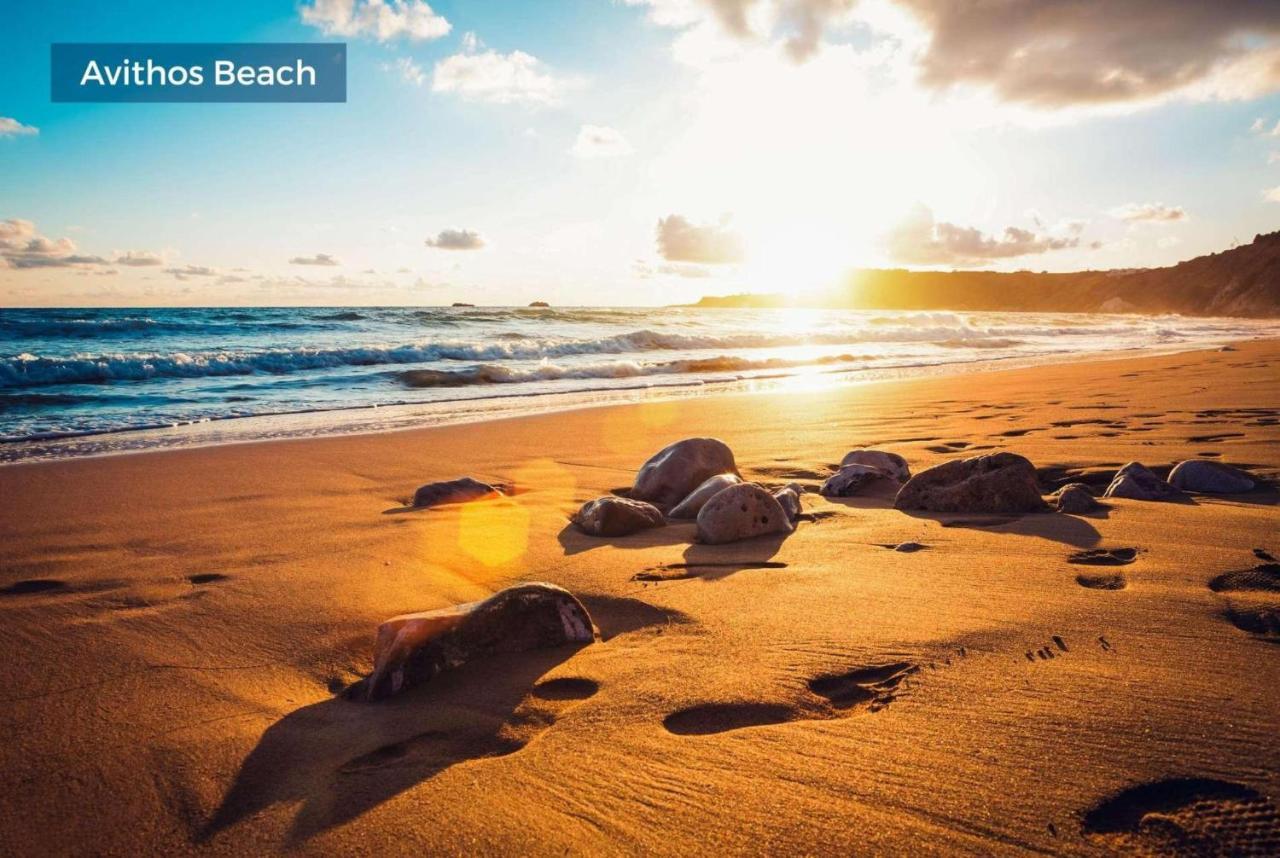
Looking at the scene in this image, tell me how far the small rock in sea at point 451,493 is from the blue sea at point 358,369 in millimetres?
3833

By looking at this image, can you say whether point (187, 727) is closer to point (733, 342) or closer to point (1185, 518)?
point (1185, 518)

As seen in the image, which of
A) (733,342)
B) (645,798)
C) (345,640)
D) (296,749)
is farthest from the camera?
(733,342)

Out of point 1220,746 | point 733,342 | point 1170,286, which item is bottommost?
point 1220,746

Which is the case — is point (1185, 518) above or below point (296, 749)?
above

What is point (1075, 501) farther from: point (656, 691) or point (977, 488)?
point (656, 691)

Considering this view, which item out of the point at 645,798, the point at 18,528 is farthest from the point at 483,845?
the point at 18,528

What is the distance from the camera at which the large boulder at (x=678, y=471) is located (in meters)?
3.98

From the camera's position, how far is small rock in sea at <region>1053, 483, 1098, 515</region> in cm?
319

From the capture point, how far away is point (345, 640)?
2.18 m

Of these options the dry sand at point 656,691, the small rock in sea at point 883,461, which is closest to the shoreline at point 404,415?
the dry sand at point 656,691

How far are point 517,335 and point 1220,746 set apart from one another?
22226mm

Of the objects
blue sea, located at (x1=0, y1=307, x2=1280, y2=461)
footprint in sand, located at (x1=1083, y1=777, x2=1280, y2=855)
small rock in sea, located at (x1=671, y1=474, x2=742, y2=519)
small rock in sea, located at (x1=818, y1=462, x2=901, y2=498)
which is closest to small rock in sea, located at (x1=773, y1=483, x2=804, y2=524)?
small rock in sea, located at (x1=671, y1=474, x2=742, y2=519)

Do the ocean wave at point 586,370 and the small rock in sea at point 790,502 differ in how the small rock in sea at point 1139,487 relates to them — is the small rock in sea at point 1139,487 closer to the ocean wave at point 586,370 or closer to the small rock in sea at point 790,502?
the small rock in sea at point 790,502

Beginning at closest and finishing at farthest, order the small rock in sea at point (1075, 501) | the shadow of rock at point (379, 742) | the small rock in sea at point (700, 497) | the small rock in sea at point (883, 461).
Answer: the shadow of rock at point (379, 742) < the small rock in sea at point (1075, 501) < the small rock in sea at point (700, 497) < the small rock in sea at point (883, 461)
